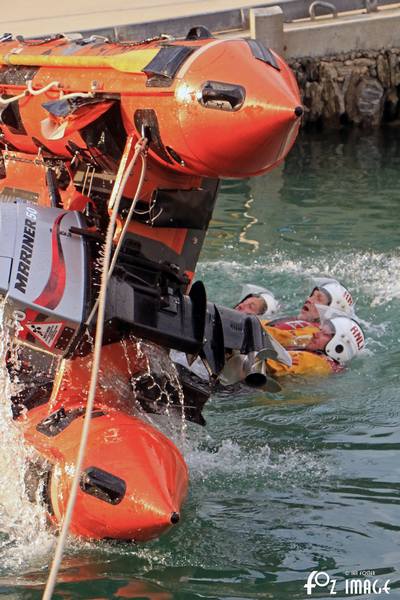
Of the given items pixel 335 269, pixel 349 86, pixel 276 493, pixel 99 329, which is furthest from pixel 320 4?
pixel 99 329

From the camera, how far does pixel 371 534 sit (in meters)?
6.61

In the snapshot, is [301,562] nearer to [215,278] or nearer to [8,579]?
[8,579]

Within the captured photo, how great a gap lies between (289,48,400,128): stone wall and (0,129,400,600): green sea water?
572 centimetres

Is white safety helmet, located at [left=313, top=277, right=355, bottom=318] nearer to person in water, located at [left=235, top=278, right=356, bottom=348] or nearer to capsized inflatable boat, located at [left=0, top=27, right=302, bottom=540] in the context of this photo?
person in water, located at [left=235, top=278, right=356, bottom=348]

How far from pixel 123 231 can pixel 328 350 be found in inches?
136

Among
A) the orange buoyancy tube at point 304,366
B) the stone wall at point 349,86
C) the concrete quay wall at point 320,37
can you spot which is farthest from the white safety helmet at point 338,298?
the stone wall at point 349,86

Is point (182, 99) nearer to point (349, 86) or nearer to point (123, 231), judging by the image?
point (123, 231)

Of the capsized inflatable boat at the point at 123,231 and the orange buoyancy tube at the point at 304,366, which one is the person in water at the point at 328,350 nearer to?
the orange buoyancy tube at the point at 304,366

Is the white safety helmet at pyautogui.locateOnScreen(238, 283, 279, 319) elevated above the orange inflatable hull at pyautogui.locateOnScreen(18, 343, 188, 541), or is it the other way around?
the orange inflatable hull at pyautogui.locateOnScreen(18, 343, 188, 541)

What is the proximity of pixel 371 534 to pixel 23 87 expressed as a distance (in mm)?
3163

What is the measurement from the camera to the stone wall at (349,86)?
55.4 ft

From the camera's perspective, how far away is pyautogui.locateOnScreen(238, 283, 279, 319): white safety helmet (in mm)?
10234

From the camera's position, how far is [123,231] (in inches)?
249

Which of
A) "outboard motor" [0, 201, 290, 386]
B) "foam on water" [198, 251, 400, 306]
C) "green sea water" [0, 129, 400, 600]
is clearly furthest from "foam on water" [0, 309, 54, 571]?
"foam on water" [198, 251, 400, 306]
